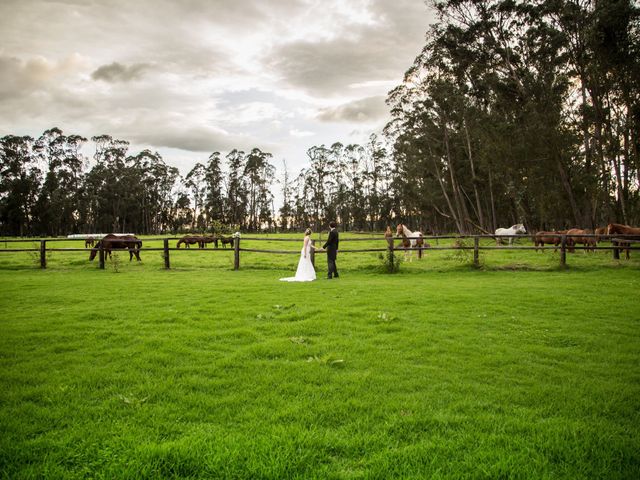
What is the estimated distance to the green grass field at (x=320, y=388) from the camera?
9.48 ft

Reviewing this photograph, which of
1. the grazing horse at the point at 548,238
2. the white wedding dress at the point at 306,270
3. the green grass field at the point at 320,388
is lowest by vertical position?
the green grass field at the point at 320,388

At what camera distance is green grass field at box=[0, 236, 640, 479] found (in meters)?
2.89

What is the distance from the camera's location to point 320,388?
162 inches

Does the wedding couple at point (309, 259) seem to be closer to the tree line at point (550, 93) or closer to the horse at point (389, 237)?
the horse at point (389, 237)

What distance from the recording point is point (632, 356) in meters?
5.21

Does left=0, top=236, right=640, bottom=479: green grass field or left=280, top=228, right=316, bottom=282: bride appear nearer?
left=0, top=236, right=640, bottom=479: green grass field

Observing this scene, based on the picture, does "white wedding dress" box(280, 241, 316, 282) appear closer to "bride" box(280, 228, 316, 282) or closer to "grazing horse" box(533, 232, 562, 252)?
"bride" box(280, 228, 316, 282)

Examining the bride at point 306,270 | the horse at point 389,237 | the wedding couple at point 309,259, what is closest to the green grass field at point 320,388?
the bride at point 306,270

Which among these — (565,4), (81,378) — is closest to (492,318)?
(81,378)

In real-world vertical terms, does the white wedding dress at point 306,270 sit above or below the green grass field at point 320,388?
above

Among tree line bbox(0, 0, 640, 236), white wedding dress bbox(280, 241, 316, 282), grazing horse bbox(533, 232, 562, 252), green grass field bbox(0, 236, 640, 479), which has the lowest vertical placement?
green grass field bbox(0, 236, 640, 479)

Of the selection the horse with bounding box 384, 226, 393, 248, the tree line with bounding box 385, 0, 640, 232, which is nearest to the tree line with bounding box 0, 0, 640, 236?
the tree line with bounding box 385, 0, 640, 232

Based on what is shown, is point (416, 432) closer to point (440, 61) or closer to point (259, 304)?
point (259, 304)

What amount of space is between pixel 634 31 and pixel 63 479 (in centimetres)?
2755
